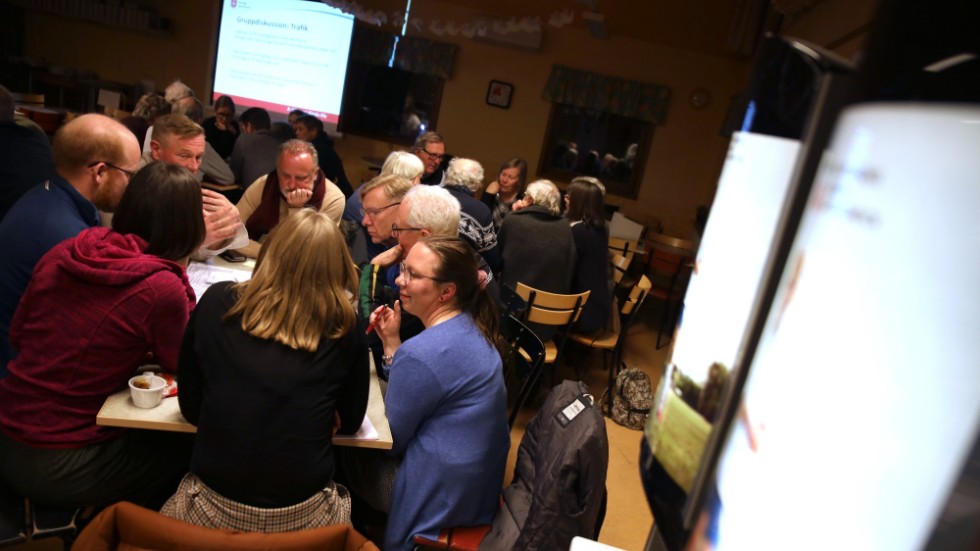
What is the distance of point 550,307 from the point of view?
3.11 meters

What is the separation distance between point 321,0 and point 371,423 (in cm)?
642

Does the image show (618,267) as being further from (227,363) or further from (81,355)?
(81,355)

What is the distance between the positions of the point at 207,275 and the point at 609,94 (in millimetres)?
5783

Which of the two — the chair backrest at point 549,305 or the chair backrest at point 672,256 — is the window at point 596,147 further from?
the chair backrest at point 549,305

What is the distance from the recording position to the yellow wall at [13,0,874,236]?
279 inches

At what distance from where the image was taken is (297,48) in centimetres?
688

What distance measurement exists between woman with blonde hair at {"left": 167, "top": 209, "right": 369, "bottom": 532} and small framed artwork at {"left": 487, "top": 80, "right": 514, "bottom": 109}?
6.16 m

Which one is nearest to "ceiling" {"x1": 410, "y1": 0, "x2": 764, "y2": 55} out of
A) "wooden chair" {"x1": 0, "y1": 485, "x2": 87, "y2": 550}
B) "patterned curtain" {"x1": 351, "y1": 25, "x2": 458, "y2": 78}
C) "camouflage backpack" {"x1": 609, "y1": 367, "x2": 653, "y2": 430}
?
"patterned curtain" {"x1": 351, "y1": 25, "x2": 458, "y2": 78}

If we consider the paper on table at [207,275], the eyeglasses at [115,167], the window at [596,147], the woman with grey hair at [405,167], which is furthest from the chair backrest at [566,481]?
the window at [596,147]

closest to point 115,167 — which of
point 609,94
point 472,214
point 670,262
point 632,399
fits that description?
point 472,214

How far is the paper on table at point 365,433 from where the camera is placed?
1.63 meters

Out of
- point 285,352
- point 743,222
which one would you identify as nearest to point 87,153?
point 285,352

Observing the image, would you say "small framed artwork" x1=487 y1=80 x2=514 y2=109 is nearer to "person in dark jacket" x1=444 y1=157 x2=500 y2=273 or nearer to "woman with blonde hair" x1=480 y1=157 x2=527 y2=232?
"woman with blonde hair" x1=480 y1=157 x2=527 y2=232

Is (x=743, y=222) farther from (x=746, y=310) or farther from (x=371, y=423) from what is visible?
(x=371, y=423)
